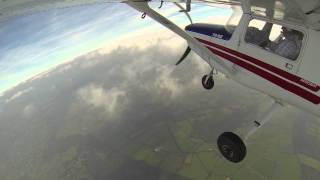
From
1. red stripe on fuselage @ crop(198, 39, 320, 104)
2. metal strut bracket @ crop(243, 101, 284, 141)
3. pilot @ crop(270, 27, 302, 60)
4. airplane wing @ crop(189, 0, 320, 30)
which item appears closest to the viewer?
airplane wing @ crop(189, 0, 320, 30)

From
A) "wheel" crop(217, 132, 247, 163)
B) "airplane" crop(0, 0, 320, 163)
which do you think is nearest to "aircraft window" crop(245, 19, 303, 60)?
"airplane" crop(0, 0, 320, 163)

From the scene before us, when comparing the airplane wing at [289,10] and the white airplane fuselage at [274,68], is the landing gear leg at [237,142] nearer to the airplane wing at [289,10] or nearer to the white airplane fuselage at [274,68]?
the white airplane fuselage at [274,68]

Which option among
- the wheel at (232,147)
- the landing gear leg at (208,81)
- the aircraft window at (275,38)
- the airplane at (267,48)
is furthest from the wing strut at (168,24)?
the landing gear leg at (208,81)

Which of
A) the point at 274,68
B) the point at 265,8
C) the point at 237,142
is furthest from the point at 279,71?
the point at 237,142

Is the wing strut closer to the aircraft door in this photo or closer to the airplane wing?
the aircraft door

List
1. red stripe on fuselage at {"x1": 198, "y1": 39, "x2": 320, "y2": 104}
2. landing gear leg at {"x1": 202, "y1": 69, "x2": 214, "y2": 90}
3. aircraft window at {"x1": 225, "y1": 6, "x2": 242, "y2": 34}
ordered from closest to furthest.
Result: red stripe on fuselage at {"x1": 198, "y1": 39, "x2": 320, "y2": 104} → aircraft window at {"x1": 225, "y1": 6, "x2": 242, "y2": 34} → landing gear leg at {"x1": 202, "y1": 69, "x2": 214, "y2": 90}

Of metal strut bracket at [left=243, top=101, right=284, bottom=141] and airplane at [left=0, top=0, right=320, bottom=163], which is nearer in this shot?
airplane at [left=0, top=0, right=320, bottom=163]

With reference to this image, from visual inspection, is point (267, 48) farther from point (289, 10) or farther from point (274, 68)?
point (289, 10)

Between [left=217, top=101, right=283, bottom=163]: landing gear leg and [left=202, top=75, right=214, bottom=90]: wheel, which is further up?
[left=217, top=101, right=283, bottom=163]: landing gear leg
